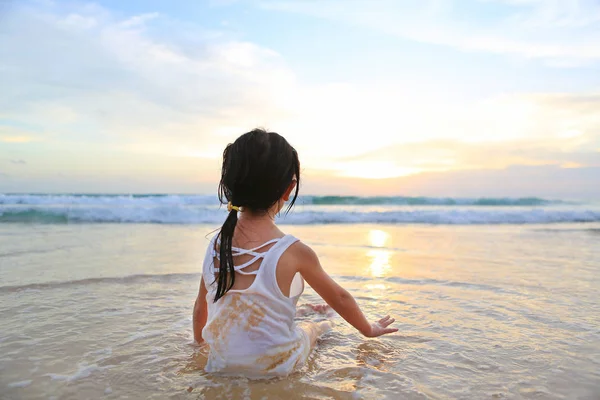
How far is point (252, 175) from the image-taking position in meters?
2.13

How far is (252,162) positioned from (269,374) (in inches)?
43.2

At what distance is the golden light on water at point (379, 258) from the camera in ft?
18.0

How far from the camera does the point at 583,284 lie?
4.71 m

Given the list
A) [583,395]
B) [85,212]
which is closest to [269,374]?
[583,395]

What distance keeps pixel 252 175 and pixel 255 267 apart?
46 cm

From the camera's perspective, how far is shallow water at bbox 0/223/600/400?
2311 mm

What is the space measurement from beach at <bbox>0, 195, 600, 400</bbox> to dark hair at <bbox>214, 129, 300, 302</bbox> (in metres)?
0.70

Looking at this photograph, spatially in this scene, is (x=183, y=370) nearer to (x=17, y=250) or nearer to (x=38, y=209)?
(x=17, y=250)

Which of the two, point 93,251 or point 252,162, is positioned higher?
point 252,162

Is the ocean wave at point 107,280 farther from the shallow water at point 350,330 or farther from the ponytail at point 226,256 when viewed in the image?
the ponytail at point 226,256

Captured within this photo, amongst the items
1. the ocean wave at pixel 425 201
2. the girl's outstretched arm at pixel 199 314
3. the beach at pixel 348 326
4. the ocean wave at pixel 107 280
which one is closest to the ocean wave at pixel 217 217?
the beach at pixel 348 326

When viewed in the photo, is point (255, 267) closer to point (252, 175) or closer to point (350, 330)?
point (252, 175)

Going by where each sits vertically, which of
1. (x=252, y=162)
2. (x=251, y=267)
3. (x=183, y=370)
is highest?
(x=252, y=162)

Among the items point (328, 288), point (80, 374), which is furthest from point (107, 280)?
point (328, 288)
